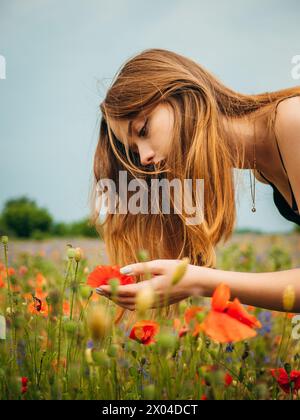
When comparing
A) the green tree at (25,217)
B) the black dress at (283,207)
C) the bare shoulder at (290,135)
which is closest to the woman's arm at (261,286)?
the bare shoulder at (290,135)

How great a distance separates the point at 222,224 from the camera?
1.29 m

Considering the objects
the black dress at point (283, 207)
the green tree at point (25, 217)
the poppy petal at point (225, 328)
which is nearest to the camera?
the poppy petal at point (225, 328)

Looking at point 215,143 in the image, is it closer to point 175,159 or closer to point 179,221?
point 175,159

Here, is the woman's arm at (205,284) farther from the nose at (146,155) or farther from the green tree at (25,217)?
the green tree at (25,217)

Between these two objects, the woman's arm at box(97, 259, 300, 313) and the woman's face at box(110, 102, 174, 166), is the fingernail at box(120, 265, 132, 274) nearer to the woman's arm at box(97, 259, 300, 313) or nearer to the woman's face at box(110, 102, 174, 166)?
the woman's arm at box(97, 259, 300, 313)

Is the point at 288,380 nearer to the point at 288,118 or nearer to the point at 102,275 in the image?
the point at 102,275

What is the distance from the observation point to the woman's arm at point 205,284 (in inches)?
36.7

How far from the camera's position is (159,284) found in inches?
36.3

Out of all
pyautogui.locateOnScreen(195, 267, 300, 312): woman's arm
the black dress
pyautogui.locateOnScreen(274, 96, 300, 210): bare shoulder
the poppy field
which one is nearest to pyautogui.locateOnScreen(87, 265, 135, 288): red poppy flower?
the poppy field

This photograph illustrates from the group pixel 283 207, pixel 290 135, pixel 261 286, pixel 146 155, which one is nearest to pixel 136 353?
pixel 261 286

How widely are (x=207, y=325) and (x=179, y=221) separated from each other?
0.69 metres

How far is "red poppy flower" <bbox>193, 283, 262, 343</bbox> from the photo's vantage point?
738 mm

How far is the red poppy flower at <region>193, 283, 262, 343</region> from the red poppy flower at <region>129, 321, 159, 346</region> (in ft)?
0.52
